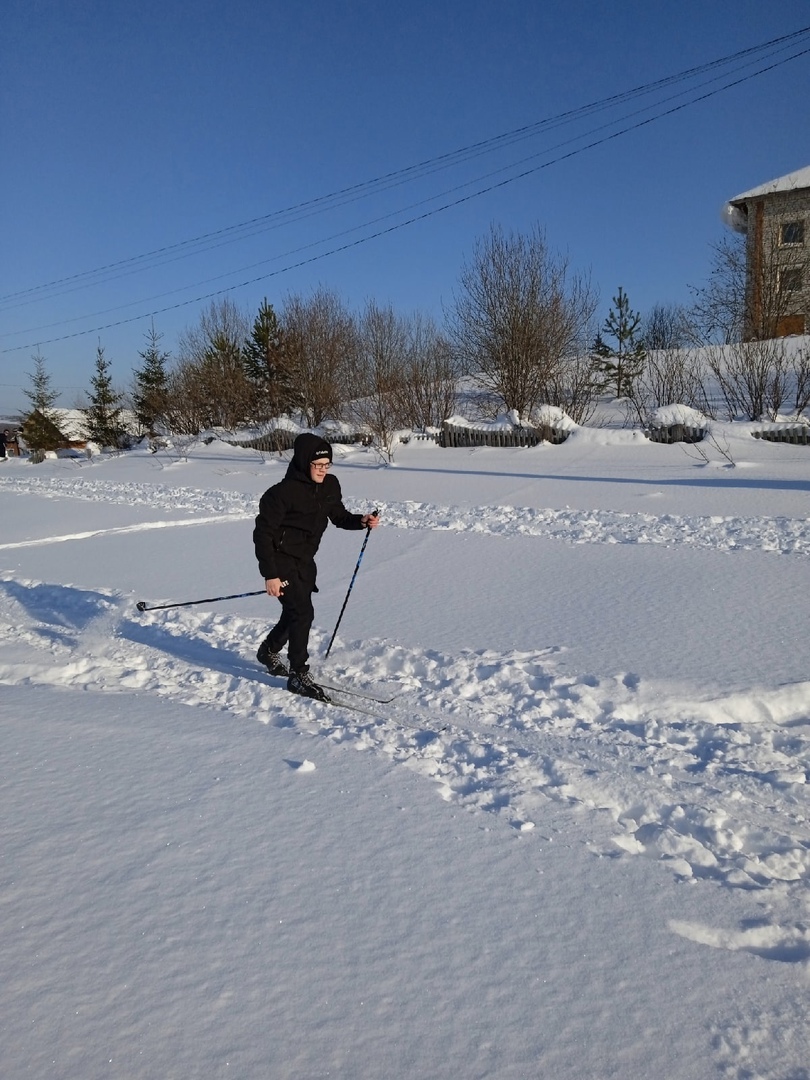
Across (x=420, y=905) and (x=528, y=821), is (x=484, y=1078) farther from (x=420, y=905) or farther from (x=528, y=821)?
(x=528, y=821)

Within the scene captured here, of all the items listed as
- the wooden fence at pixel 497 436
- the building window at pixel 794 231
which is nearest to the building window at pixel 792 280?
the building window at pixel 794 231

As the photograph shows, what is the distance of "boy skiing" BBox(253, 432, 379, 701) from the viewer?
462 centimetres

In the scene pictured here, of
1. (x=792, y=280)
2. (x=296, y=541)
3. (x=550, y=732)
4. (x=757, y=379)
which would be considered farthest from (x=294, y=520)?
(x=792, y=280)

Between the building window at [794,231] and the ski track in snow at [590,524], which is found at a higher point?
the building window at [794,231]

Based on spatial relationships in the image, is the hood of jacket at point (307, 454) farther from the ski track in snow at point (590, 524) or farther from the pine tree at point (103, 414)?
the pine tree at point (103, 414)

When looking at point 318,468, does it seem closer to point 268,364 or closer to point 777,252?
point 777,252

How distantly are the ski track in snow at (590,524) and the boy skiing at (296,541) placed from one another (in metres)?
4.82

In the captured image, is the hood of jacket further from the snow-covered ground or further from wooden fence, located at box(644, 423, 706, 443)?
wooden fence, located at box(644, 423, 706, 443)

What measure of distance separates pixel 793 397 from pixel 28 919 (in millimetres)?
22396

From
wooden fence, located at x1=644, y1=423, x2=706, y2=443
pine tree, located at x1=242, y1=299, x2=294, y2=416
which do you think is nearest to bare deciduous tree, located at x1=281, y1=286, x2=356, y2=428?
pine tree, located at x1=242, y1=299, x2=294, y2=416

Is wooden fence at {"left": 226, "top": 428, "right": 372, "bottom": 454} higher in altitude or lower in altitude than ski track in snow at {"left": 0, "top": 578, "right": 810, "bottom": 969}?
higher

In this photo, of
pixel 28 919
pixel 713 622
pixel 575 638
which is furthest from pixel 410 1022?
pixel 713 622

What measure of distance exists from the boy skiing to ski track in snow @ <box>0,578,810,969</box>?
24 centimetres

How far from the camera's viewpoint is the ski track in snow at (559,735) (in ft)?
9.36
